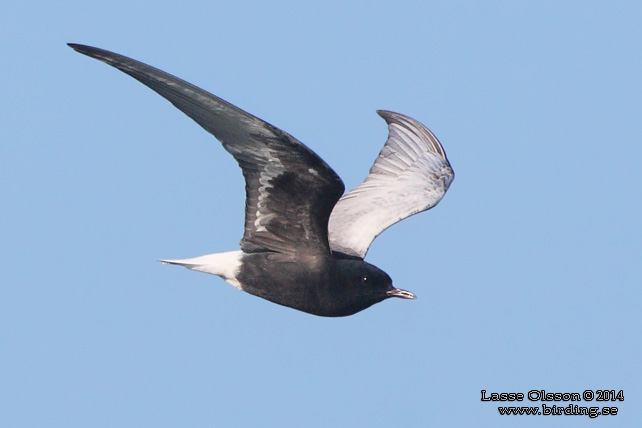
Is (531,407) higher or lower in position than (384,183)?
lower

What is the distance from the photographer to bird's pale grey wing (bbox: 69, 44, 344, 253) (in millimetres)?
10266

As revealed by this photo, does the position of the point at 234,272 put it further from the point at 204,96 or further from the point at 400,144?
the point at 400,144

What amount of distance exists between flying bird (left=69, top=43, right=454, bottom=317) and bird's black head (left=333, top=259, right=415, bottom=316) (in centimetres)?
1

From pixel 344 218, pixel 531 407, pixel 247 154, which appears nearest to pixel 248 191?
pixel 247 154

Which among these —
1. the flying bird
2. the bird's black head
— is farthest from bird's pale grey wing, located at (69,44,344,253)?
the bird's black head

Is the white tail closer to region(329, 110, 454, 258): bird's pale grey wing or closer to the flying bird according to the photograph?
the flying bird

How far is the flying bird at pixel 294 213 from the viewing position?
10.6m

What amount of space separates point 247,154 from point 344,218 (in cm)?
322

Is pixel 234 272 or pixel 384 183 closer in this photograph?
pixel 234 272

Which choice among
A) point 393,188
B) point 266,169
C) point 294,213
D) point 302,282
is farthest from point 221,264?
point 393,188

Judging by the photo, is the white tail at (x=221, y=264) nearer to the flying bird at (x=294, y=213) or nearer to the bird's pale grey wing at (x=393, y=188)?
the flying bird at (x=294, y=213)

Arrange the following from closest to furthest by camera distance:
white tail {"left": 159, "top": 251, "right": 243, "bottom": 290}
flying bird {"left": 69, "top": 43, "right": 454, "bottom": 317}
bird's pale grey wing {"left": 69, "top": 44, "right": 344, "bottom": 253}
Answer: bird's pale grey wing {"left": 69, "top": 44, "right": 344, "bottom": 253}
flying bird {"left": 69, "top": 43, "right": 454, "bottom": 317}
white tail {"left": 159, "top": 251, "right": 243, "bottom": 290}

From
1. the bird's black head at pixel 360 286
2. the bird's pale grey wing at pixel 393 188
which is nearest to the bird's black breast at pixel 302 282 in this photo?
the bird's black head at pixel 360 286

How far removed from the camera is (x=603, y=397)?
512 inches
